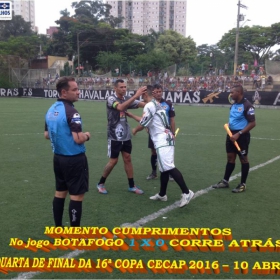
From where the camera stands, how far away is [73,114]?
375 cm

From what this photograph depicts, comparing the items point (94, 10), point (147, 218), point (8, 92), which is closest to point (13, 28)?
point (94, 10)

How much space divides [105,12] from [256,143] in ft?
273

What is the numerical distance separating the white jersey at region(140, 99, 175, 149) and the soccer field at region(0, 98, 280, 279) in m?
1.04

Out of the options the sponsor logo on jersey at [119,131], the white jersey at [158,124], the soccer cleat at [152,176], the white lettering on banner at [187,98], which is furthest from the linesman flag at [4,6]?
the white jersey at [158,124]

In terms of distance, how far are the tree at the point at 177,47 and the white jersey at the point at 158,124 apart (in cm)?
6228

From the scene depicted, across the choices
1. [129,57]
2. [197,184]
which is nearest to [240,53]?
[129,57]

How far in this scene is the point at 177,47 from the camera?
67.5 metres

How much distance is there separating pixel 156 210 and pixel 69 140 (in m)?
2.09

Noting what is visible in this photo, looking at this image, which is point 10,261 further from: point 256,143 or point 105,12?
point 105,12

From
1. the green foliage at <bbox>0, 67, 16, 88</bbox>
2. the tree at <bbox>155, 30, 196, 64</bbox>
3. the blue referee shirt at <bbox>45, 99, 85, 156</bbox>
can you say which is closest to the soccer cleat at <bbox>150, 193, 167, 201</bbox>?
the blue referee shirt at <bbox>45, 99, 85, 156</bbox>

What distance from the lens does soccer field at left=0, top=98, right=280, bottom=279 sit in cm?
367

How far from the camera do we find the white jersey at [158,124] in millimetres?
5297

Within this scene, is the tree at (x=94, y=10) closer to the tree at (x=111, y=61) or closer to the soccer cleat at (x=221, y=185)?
the tree at (x=111, y=61)

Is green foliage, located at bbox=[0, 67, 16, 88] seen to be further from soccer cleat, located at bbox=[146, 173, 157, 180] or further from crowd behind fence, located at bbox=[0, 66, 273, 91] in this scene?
soccer cleat, located at bbox=[146, 173, 157, 180]
